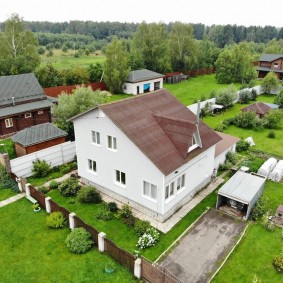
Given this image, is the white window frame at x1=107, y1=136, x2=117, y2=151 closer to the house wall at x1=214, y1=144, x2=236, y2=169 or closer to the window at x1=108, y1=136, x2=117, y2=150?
the window at x1=108, y1=136, x2=117, y2=150

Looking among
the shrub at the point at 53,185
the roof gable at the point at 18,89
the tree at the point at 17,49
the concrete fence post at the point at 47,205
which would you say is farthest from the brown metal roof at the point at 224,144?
the tree at the point at 17,49

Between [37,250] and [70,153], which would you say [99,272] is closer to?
[37,250]

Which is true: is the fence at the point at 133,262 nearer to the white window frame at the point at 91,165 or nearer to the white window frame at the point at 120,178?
the white window frame at the point at 120,178

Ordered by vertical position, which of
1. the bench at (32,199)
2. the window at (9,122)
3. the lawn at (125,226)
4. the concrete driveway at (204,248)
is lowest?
the concrete driveway at (204,248)

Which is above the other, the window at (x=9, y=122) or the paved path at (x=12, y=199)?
the window at (x=9, y=122)

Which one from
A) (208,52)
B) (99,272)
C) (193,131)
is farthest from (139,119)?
(208,52)

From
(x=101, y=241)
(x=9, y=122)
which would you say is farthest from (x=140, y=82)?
(x=101, y=241)
